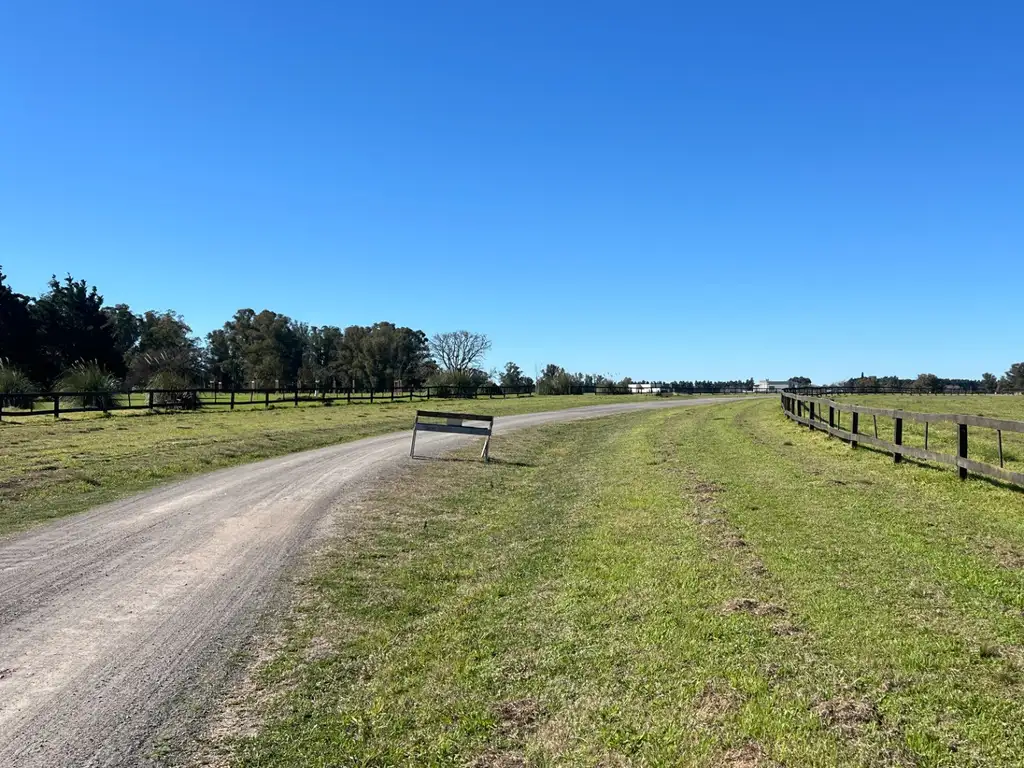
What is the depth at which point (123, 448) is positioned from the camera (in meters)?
17.2

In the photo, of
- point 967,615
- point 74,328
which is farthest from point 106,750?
point 74,328

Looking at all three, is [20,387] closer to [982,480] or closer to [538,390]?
[982,480]

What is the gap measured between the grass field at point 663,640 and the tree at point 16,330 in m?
59.0

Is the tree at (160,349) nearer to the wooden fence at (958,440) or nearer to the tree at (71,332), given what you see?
the tree at (71,332)

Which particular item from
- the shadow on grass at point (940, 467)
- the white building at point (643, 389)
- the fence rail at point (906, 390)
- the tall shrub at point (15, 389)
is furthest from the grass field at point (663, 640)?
the fence rail at point (906, 390)

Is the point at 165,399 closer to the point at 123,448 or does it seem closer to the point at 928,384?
the point at 123,448

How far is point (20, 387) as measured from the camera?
3409 centimetres

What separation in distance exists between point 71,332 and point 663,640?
68.3m

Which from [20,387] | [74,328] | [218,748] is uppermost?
[74,328]

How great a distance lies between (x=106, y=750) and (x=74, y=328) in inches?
2679

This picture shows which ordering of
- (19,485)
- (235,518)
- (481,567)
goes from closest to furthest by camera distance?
(481,567) < (235,518) < (19,485)

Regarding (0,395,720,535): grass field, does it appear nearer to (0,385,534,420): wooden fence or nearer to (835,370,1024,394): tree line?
(0,385,534,420): wooden fence

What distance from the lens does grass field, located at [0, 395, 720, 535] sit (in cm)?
1099

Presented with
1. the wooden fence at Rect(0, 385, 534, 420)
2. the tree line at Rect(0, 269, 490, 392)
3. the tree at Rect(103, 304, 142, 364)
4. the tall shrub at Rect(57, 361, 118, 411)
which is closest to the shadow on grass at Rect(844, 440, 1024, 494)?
the wooden fence at Rect(0, 385, 534, 420)
